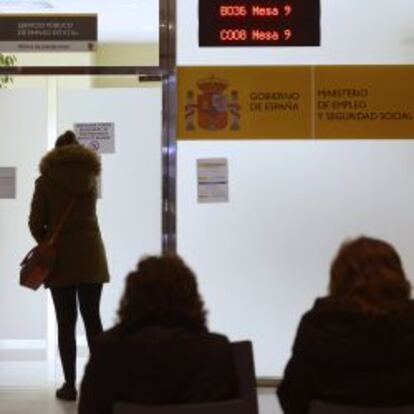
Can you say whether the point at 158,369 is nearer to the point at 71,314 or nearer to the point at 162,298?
the point at 162,298

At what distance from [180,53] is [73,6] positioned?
2.35 ft

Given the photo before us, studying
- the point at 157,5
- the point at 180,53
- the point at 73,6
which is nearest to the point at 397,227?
the point at 180,53

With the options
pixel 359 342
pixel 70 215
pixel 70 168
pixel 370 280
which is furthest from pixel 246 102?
pixel 359 342

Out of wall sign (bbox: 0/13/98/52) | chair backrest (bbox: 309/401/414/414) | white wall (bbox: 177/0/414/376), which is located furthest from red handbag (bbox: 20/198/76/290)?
chair backrest (bbox: 309/401/414/414)

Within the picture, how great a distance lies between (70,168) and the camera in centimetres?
427

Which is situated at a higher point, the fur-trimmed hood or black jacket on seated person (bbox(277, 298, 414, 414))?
the fur-trimmed hood

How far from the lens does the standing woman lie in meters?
4.25

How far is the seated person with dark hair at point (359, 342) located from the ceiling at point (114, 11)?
10.1 feet

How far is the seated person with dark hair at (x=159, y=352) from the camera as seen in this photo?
78.9 inches

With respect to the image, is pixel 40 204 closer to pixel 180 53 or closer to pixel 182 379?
pixel 180 53

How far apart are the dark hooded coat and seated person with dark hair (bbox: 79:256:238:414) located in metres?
2.14

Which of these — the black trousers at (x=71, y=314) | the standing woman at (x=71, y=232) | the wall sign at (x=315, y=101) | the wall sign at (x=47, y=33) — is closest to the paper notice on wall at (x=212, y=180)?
the wall sign at (x=315, y=101)

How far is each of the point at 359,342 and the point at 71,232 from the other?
8.12ft

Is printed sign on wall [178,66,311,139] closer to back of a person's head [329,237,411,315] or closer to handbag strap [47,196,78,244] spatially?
handbag strap [47,196,78,244]
